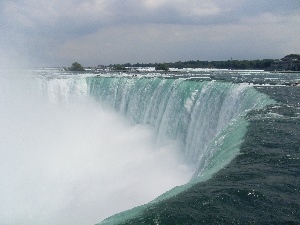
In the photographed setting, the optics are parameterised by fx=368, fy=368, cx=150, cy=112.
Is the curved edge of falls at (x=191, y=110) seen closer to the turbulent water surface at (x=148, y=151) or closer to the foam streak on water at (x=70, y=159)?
the turbulent water surface at (x=148, y=151)

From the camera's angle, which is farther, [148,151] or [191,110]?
[148,151]

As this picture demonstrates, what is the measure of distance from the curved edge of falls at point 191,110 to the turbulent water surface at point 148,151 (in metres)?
0.06

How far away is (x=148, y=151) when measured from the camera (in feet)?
61.4

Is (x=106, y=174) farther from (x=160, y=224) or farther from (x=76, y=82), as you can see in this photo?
(x=76, y=82)

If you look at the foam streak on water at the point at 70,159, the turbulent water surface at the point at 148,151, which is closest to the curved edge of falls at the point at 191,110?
the turbulent water surface at the point at 148,151

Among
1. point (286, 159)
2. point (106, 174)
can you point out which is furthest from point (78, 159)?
point (286, 159)

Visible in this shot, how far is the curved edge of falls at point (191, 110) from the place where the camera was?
26.0 ft

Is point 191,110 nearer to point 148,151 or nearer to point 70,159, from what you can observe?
point 148,151

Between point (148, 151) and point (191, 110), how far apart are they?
122 inches

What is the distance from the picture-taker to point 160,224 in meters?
4.17

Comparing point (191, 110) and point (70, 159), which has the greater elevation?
point (191, 110)

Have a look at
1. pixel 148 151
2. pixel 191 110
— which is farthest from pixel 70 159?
pixel 191 110

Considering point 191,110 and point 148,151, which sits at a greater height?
point 191,110

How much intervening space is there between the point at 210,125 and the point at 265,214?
33.9 feet
